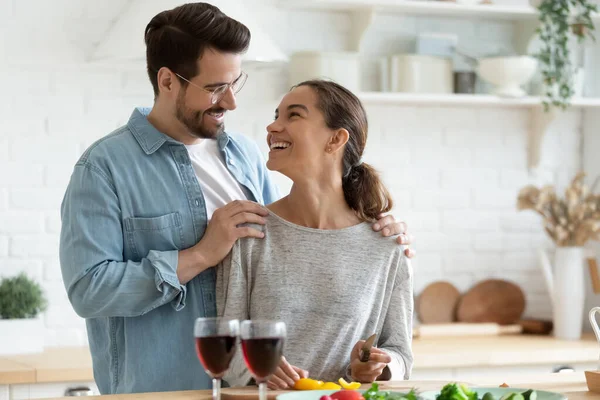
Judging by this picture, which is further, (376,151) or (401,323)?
(376,151)

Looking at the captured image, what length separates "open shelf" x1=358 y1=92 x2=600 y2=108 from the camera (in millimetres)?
3736

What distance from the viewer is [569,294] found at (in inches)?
154

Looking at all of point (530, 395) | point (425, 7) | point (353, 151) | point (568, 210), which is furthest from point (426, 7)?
point (530, 395)

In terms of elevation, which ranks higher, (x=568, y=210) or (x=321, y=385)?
(x=568, y=210)

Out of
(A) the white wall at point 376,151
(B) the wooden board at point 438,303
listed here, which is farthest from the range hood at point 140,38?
(B) the wooden board at point 438,303

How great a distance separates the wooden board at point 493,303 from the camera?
4.02m

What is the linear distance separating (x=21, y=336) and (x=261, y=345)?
6.87ft

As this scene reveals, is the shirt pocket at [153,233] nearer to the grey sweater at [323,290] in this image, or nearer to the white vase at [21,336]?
the grey sweater at [323,290]

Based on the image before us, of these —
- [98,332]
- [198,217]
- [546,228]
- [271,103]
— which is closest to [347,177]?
[198,217]

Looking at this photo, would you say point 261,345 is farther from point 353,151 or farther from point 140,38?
point 140,38

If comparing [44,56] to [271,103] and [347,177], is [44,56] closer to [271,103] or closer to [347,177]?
[271,103]

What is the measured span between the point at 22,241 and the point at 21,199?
0.52ft

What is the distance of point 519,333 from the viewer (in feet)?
13.1

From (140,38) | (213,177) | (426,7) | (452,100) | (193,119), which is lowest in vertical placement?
(213,177)
